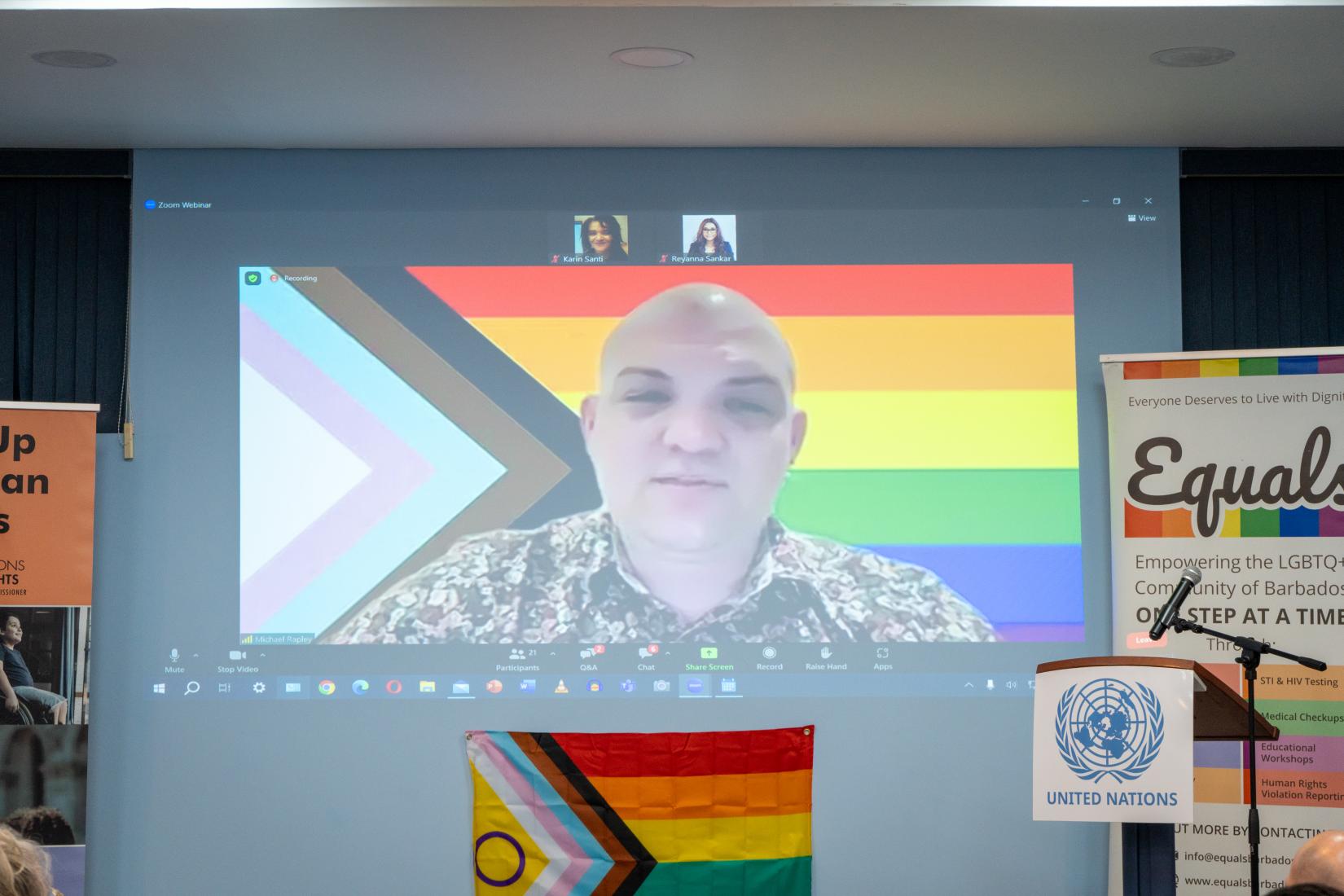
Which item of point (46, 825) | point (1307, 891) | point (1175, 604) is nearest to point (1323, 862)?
point (1175, 604)

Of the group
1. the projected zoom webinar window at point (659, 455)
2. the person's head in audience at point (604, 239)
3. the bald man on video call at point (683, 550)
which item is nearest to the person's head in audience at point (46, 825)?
the projected zoom webinar window at point (659, 455)

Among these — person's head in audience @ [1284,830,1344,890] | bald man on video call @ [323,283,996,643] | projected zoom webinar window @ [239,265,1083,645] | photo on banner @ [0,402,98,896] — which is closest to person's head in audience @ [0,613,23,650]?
photo on banner @ [0,402,98,896]

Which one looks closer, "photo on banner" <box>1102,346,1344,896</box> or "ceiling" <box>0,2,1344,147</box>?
"ceiling" <box>0,2,1344,147</box>

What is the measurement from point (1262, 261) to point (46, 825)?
471 cm

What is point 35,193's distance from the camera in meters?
5.14

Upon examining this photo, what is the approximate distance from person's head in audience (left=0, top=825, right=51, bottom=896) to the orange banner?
306 centimetres

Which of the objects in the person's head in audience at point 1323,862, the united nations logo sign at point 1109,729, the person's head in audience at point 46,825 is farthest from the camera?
the person's head in audience at point 46,825

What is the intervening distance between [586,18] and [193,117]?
A: 1591 mm

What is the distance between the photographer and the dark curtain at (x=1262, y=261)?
5168mm

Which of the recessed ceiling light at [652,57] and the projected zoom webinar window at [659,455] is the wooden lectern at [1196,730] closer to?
the projected zoom webinar window at [659,455]

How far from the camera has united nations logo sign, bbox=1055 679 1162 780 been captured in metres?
3.38

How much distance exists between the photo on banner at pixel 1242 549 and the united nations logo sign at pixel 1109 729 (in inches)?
56.9

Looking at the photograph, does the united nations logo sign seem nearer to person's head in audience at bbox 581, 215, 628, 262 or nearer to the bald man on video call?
the bald man on video call

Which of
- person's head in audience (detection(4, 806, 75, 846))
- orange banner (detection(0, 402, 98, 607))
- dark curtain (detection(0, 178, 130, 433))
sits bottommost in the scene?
person's head in audience (detection(4, 806, 75, 846))
